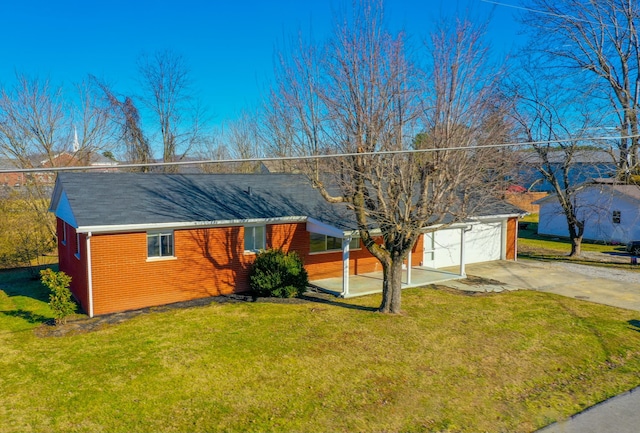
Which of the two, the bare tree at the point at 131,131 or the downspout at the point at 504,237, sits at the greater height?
the bare tree at the point at 131,131

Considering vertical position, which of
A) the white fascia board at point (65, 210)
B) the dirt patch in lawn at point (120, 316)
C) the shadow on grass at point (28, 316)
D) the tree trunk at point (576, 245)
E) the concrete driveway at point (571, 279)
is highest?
the white fascia board at point (65, 210)

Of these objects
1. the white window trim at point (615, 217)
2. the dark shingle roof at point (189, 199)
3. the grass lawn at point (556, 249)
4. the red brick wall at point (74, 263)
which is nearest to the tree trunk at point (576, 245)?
the grass lawn at point (556, 249)

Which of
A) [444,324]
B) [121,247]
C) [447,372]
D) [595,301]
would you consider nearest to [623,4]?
[595,301]

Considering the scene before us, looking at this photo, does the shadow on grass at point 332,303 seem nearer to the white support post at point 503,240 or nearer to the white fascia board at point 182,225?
the white fascia board at point 182,225

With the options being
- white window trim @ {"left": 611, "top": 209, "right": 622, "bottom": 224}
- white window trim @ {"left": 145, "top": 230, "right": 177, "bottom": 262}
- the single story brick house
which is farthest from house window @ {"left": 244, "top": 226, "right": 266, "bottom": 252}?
white window trim @ {"left": 611, "top": 209, "right": 622, "bottom": 224}

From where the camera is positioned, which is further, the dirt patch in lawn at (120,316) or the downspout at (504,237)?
the downspout at (504,237)

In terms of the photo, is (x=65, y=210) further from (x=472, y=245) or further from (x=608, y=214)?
(x=608, y=214)

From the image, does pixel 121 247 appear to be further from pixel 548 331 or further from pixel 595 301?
pixel 595 301
